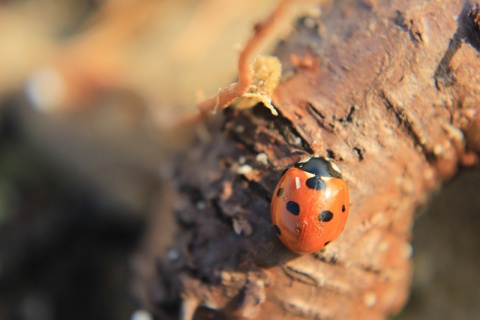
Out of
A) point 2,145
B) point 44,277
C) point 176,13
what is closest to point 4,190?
point 2,145

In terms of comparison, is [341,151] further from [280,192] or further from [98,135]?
[98,135]

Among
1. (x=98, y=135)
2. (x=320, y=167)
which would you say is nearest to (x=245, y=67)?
(x=320, y=167)

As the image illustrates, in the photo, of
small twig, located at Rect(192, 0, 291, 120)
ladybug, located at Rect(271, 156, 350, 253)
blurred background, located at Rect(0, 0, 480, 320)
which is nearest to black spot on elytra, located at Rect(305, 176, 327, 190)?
ladybug, located at Rect(271, 156, 350, 253)

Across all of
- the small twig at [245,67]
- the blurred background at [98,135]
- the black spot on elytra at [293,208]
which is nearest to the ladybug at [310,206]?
the black spot on elytra at [293,208]

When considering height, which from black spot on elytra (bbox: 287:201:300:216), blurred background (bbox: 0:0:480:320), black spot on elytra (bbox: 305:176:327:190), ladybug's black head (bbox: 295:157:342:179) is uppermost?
ladybug's black head (bbox: 295:157:342:179)

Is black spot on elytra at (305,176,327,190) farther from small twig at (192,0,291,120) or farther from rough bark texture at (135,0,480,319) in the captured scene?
small twig at (192,0,291,120)

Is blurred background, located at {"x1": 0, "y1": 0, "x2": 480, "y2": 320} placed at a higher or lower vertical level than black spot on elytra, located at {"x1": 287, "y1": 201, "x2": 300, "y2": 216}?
lower
